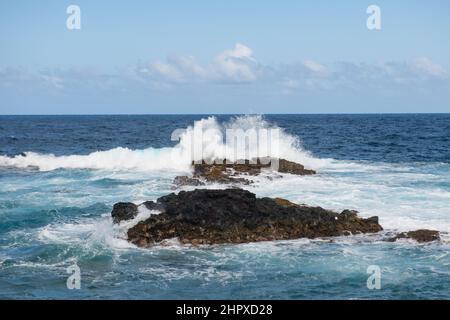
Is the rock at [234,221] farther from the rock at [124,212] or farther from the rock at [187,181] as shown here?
the rock at [187,181]

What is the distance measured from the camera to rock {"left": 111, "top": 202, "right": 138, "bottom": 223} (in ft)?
54.4

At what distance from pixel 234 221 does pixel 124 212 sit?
347 centimetres

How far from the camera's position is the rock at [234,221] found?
50.2 feet

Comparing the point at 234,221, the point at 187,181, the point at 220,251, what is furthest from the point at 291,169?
the point at 220,251

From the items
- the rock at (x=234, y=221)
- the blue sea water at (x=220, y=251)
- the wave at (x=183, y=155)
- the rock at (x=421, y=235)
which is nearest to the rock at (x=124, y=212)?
the blue sea water at (x=220, y=251)

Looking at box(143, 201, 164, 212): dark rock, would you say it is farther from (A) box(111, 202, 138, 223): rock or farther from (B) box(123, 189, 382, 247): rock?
(A) box(111, 202, 138, 223): rock

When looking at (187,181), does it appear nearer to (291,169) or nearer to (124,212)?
(291,169)

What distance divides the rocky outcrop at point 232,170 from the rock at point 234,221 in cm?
761

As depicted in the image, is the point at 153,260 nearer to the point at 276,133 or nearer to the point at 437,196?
the point at 437,196

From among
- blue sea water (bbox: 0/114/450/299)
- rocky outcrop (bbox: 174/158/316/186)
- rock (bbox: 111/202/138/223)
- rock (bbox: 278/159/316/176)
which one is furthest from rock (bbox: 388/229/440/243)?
rock (bbox: 278/159/316/176)

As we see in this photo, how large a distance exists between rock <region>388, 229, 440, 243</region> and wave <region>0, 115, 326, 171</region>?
15763 mm

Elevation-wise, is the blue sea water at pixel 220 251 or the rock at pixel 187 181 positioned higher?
the rock at pixel 187 181

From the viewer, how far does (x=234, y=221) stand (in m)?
15.7

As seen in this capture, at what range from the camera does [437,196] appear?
21.3 metres
